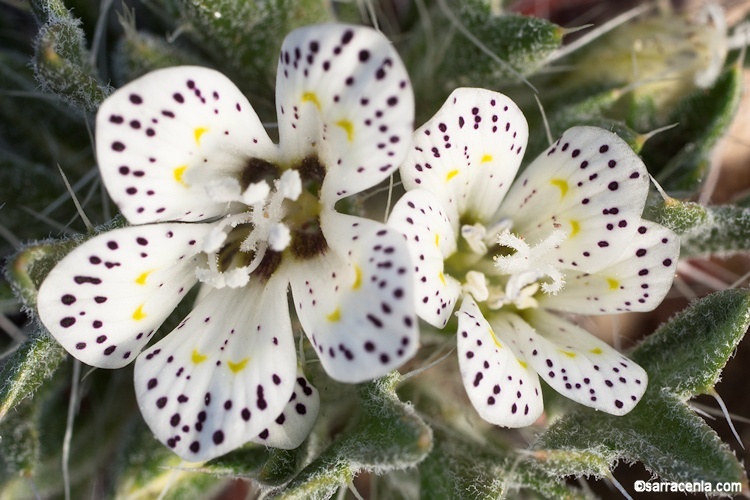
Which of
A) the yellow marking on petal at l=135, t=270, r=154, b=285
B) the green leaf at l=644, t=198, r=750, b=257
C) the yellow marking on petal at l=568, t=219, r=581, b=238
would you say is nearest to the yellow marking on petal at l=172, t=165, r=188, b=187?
the yellow marking on petal at l=135, t=270, r=154, b=285

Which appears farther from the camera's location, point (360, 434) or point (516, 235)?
point (516, 235)

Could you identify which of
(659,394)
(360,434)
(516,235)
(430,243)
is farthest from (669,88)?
(360,434)

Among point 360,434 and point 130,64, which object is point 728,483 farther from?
point 130,64

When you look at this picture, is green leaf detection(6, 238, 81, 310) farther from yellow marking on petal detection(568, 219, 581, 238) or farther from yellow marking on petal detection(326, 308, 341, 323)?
yellow marking on petal detection(568, 219, 581, 238)

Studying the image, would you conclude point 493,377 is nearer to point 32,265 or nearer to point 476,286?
point 476,286

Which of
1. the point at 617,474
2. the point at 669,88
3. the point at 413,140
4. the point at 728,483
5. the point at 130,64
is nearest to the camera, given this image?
the point at 728,483

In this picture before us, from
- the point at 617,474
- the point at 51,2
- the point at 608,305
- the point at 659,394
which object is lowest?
the point at 617,474

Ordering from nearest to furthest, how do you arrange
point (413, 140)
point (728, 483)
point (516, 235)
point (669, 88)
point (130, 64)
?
point (728, 483) < point (413, 140) < point (516, 235) < point (130, 64) < point (669, 88)

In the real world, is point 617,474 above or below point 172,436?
below
